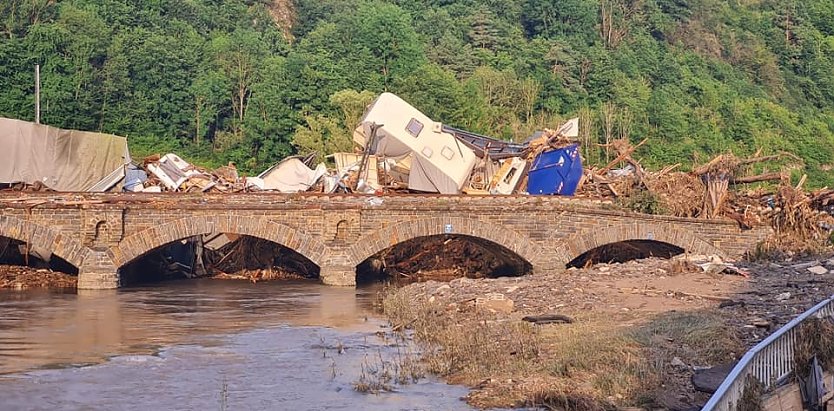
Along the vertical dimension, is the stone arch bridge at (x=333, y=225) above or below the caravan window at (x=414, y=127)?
below

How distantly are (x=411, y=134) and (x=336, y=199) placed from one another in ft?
15.1

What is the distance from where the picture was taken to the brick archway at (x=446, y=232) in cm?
2695

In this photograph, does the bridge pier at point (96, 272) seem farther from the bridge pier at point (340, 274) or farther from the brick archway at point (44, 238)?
the bridge pier at point (340, 274)

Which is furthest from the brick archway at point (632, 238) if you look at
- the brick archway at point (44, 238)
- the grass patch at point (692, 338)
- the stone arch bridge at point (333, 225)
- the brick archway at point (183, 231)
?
the brick archway at point (44, 238)

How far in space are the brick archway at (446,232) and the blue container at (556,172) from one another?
163 inches

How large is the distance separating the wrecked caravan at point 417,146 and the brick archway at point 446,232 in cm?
326

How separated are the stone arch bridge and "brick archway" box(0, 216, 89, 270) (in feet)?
0.07

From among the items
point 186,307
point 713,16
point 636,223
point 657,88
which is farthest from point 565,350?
point 713,16

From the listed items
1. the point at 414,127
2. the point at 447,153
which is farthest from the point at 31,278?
the point at 447,153

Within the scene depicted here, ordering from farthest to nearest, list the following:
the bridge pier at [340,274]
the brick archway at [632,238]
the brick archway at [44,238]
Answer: the brick archway at [632,238]
the bridge pier at [340,274]
the brick archway at [44,238]

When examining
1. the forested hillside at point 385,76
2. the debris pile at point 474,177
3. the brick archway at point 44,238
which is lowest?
the brick archway at point 44,238

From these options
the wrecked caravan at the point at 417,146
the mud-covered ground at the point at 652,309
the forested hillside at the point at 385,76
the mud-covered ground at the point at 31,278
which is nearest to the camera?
the mud-covered ground at the point at 652,309

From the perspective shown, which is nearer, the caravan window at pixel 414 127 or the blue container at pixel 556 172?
the blue container at pixel 556 172

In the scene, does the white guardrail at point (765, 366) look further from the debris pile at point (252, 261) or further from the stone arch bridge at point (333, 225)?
the debris pile at point (252, 261)
